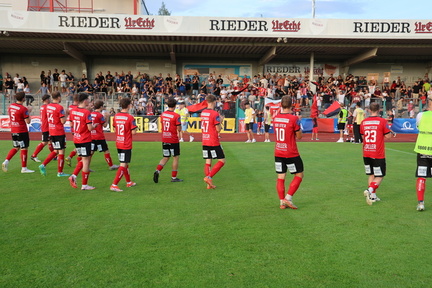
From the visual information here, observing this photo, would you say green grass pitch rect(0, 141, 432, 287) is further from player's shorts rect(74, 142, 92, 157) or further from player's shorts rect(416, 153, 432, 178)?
player's shorts rect(74, 142, 92, 157)

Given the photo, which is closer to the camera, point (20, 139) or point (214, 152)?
point (214, 152)

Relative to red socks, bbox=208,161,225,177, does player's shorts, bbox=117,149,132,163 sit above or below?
above

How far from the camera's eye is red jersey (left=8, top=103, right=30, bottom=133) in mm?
9930

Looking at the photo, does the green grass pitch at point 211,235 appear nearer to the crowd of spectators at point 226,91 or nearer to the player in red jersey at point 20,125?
the player in red jersey at point 20,125

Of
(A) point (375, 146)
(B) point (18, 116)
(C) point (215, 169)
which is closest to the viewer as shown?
(A) point (375, 146)

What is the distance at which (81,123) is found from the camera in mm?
8062

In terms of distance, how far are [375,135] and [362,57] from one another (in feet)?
83.7

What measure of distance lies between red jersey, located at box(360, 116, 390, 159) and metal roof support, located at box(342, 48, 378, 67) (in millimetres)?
23671

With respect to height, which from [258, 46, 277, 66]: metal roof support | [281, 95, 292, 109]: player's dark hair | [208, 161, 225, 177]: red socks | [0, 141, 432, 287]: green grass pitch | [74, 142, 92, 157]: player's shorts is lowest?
[0, 141, 432, 287]: green grass pitch

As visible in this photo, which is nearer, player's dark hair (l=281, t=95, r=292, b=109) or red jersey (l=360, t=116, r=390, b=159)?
player's dark hair (l=281, t=95, r=292, b=109)

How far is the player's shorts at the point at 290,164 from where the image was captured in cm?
651

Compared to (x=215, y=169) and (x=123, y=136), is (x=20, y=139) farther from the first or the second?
(x=215, y=169)

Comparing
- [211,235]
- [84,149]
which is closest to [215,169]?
[84,149]

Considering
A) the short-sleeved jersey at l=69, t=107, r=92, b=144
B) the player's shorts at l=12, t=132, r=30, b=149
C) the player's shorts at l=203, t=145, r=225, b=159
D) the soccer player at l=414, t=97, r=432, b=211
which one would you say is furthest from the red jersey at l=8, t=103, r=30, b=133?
the soccer player at l=414, t=97, r=432, b=211
